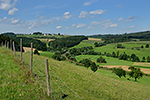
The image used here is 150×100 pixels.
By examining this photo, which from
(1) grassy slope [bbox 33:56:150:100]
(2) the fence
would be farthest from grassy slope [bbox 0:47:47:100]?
(1) grassy slope [bbox 33:56:150:100]

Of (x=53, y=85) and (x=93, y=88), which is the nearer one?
(x=53, y=85)

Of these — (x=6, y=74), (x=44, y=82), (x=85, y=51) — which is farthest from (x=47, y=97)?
(x=85, y=51)

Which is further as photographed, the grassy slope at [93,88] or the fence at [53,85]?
the grassy slope at [93,88]

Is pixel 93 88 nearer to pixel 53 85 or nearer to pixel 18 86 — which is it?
pixel 53 85

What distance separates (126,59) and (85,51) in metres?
55.0

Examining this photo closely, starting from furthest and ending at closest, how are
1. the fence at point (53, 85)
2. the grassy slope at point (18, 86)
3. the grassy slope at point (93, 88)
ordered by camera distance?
the grassy slope at point (93, 88), the fence at point (53, 85), the grassy slope at point (18, 86)

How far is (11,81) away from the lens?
11.6 meters

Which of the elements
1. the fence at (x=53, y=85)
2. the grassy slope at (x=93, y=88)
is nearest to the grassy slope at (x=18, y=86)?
the fence at (x=53, y=85)

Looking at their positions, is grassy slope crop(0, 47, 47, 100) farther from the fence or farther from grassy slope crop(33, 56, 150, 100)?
grassy slope crop(33, 56, 150, 100)

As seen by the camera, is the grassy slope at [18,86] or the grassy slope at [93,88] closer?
the grassy slope at [18,86]

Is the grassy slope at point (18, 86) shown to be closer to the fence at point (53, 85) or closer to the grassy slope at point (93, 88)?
the fence at point (53, 85)

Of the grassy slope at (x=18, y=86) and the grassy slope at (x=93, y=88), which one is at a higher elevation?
the grassy slope at (x=18, y=86)

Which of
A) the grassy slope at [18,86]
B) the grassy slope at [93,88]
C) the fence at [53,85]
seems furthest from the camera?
the grassy slope at [93,88]

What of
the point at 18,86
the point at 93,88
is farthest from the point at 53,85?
the point at 93,88
